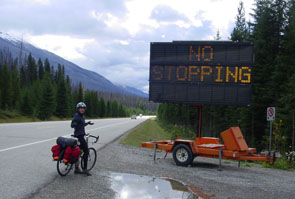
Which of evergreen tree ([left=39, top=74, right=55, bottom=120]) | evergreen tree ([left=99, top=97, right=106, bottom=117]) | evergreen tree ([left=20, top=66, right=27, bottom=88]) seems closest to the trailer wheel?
evergreen tree ([left=39, top=74, right=55, bottom=120])

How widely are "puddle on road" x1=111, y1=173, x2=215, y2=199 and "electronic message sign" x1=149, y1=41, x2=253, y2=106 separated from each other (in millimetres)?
5195

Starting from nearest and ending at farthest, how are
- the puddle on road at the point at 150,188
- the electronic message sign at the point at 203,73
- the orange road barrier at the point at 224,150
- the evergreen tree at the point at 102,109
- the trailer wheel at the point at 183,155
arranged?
the puddle on road at the point at 150,188 → the orange road barrier at the point at 224,150 → the trailer wheel at the point at 183,155 → the electronic message sign at the point at 203,73 → the evergreen tree at the point at 102,109

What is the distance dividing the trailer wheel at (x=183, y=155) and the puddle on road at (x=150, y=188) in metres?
3.08

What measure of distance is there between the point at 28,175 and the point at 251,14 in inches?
1451

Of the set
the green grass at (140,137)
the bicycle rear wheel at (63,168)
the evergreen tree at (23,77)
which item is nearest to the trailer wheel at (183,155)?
the bicycle rear wheel at (63,168)

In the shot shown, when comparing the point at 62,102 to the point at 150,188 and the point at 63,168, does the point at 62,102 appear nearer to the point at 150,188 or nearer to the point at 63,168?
the point at 63,168

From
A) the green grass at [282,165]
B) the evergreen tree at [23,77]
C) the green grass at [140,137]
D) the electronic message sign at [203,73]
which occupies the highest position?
the evergreen tree at [23,77]

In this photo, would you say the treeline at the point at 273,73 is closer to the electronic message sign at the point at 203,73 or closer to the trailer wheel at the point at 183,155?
the electronic message sign at the point at 203,73

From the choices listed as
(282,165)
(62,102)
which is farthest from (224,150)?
(62,102)

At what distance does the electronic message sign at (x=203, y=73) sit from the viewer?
42.3 ft

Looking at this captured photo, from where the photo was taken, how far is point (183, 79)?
43.4 feet

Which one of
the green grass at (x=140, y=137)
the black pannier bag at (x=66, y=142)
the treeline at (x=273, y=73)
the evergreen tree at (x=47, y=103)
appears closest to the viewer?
the black pannier bag at (x=66, y=142)

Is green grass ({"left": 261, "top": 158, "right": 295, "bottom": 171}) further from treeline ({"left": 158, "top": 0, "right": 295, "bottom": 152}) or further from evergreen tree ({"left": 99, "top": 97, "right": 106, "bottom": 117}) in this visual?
evergreen tree ({"left": 99, "top": 97, "right": 106, "bottom": 117})

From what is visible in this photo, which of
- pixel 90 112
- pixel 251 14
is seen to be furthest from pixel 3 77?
pixel 251 14
